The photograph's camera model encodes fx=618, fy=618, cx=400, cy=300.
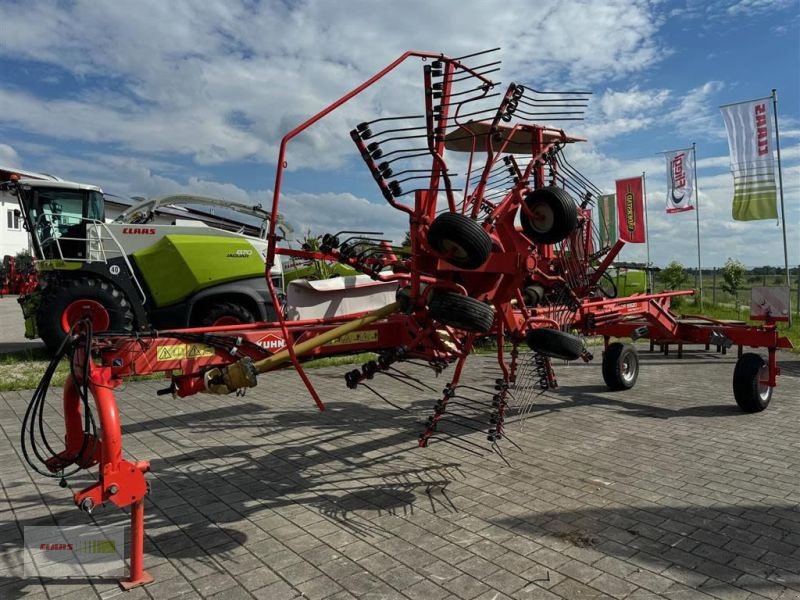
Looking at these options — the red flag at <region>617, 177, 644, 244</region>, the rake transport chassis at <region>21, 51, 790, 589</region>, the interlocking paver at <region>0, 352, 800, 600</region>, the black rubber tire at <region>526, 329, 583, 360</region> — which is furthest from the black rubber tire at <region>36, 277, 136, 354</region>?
the red flag at <region>617, 177, 644, 244</region>

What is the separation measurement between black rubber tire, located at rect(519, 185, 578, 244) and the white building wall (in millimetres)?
39878

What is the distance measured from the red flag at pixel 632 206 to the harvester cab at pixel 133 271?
37.1ft

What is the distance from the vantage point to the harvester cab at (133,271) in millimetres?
10211

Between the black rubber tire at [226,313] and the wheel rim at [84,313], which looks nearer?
the wheel rim at [84,313]

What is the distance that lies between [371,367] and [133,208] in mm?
9133

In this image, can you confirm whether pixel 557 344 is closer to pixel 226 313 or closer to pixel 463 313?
pixel 463 313

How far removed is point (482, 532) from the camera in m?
3.99

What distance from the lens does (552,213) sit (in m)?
4.10

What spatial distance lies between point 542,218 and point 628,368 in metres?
5.33

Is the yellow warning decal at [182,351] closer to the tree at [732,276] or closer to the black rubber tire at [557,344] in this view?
the black rubber tire at [557,344]

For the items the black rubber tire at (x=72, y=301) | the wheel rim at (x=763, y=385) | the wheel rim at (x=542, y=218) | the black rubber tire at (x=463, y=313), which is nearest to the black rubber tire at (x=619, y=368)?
the wheel rim at (x=763, y=385)

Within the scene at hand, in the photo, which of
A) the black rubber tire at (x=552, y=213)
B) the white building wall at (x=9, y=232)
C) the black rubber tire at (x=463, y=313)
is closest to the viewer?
the black rubber tire at (x=463, y=313)

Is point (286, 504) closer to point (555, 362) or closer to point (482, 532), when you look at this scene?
point (482, 532)

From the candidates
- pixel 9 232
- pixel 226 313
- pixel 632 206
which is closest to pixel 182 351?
pixel 226 313
